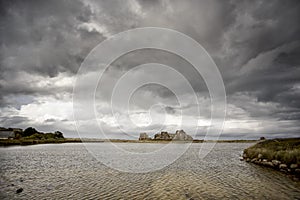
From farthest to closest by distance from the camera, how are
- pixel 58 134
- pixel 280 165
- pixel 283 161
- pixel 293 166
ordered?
pixel 58 134 < pixel 283 161 < pixel 280 165 < pixel 293 166

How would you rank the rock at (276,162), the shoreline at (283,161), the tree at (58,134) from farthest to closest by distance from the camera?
the tree at (58,134) < the rock at (276,162) < the shoreline at (283,161)

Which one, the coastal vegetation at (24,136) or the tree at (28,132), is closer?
the coastal vegetation at (24,136)

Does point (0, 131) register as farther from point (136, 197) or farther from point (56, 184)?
point (136, 197)

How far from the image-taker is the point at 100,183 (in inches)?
885

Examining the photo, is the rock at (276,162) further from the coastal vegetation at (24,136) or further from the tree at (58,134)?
the tree at (58,134)

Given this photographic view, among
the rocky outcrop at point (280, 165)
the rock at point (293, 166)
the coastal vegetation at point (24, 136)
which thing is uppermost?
the coastal vegetation at point (24, 136)

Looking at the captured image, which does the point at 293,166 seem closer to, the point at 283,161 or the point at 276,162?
the point at 283,161

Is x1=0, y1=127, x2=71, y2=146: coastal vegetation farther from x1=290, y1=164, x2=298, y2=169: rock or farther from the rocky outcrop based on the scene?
x1=290, y1=164, x2=298, y2=169: rock

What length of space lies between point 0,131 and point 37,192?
475 feet

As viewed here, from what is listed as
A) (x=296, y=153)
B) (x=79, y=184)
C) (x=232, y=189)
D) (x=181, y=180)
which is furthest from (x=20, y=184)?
(x=296, y=153)

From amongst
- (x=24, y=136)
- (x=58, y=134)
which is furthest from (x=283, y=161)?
(x=58, y=134)

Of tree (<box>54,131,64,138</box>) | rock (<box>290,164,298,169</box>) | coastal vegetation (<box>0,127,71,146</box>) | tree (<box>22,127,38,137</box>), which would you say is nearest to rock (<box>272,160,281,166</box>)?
rock (<box>290,164,298,169</box>)

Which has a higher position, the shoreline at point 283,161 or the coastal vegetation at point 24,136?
the coastal vegetation at point 24,136

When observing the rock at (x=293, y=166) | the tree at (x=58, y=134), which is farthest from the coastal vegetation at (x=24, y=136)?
the rock at (x=293, y=166)
